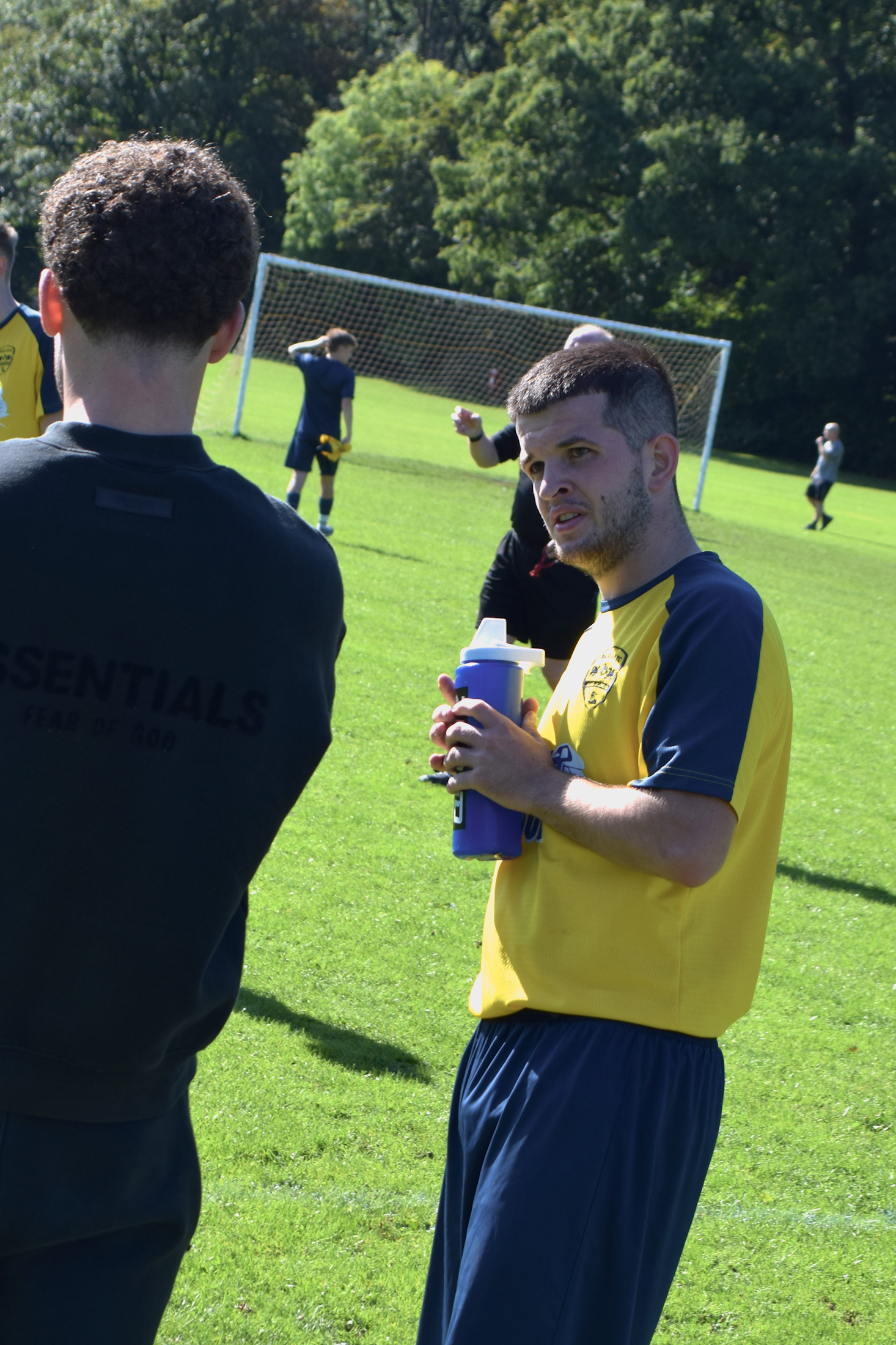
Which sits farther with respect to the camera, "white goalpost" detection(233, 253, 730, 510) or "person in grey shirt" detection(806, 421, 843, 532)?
"white goalpost" detection(233, 253, 730, 510)

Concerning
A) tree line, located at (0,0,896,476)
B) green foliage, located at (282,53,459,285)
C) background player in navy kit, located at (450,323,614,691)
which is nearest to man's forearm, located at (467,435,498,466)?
background player in navy kit, located at (450,323,614,691)

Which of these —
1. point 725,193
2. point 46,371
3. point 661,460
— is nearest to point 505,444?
point 46,371

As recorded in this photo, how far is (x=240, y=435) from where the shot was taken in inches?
784

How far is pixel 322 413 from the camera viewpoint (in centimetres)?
1309

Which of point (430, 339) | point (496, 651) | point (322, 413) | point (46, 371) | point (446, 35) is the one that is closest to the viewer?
point (496, 651)

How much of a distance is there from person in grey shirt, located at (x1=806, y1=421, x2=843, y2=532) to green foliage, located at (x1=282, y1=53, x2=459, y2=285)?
30.0 m

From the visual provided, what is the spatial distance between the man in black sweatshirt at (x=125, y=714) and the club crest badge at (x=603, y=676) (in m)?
0.63

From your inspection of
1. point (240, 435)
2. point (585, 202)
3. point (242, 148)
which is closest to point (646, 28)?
point (585, 202)

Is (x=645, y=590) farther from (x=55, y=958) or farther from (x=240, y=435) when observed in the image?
(x=240, y=435)

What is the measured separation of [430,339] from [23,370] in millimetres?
26648

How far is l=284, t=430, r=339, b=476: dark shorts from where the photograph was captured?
1287 centimetres

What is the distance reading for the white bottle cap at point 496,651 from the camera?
2201mm

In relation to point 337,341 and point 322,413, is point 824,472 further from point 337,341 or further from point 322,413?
point 322,413

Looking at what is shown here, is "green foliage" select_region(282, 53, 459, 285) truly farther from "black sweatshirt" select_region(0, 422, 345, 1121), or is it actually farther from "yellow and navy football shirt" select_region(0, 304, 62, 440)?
"black sweatshirt" select_region(0, 422, 345, 1121)
